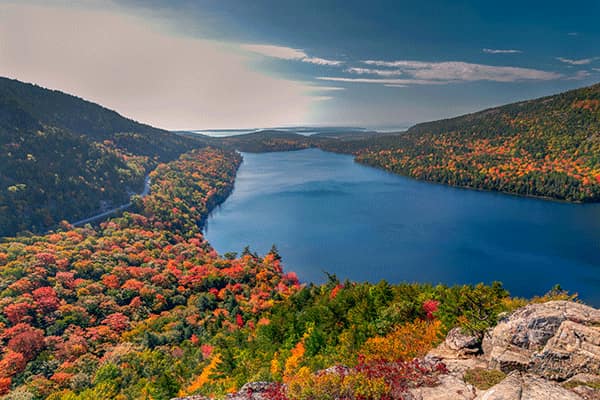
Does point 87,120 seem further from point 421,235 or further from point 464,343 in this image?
point 464,343

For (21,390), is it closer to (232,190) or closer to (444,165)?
(232,190)

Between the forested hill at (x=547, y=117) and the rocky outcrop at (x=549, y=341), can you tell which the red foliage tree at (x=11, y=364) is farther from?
the forested hill at (x=547, y=117)

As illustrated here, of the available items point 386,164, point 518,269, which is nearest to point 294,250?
point 518,269

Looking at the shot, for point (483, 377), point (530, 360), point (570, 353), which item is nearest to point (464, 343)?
point (483, 377)

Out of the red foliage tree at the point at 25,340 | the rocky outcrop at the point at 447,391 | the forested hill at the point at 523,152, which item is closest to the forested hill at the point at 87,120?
the red foliage tree at the point at 25,340

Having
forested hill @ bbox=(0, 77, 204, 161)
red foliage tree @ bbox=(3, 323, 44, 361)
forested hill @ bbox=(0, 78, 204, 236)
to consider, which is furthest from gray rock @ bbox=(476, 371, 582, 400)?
forested hill @ bbox=(0, 77, 204, 161)

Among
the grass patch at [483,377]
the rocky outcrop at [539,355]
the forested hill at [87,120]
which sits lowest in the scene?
the grass patch at [483,377]
